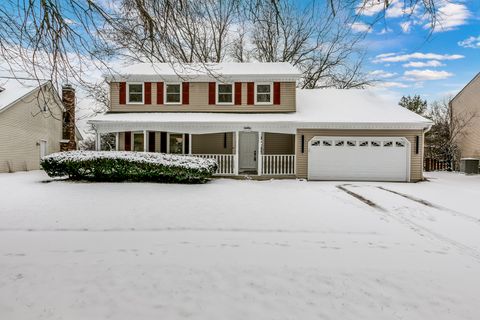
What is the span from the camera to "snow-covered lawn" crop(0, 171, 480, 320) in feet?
10.5

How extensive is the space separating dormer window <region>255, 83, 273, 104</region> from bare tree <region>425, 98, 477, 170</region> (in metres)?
13.2

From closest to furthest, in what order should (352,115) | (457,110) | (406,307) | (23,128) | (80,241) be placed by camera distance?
(406,307)
(80,241)
(352,115)
(23,128)
(457,110)

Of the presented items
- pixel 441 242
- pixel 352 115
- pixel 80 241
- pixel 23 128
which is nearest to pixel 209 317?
pixel 80 241

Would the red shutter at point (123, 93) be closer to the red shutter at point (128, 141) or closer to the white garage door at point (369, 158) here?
the red shutter at point (128, 141)

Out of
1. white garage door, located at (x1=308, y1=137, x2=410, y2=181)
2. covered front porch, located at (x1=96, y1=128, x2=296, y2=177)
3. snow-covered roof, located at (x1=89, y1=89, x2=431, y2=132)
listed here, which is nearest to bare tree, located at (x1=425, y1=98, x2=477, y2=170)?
snow-covered roof, located at (x1=89, y1=89, x2=431, y2=132)

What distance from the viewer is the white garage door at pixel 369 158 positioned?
14.0 metres

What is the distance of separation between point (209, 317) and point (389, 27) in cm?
442

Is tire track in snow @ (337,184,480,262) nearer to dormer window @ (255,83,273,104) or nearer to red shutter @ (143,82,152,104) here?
dormer window @ (255,83,273,104)

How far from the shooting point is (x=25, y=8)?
4641mm

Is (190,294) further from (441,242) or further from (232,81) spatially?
(232,81)

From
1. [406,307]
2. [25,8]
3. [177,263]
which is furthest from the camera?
[25,8]

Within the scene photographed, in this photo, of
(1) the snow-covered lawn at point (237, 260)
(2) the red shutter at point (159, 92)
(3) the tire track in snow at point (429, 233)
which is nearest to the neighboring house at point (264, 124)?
(2) the red shutter at point (159, 92)

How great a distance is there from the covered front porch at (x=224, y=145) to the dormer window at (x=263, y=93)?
5.14 ft

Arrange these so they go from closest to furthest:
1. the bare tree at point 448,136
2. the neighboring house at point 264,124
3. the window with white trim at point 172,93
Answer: the neighboring house at point 264,124 < the window with white trim at point 172,93 < the bare tree at point 448,136
